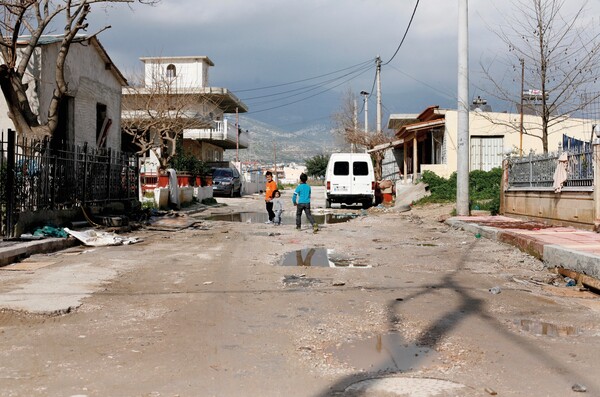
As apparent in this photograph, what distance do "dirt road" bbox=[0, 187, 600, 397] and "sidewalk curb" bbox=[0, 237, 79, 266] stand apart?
308 millimetres

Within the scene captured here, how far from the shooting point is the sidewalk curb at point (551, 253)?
8.06 metres

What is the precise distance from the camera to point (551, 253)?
9516 millimetres

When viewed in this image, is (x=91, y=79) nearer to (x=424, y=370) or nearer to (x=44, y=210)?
(x=44, y=210)

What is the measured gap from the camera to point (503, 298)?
7219 millimetres

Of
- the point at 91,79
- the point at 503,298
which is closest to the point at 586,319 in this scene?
the point at 503,298

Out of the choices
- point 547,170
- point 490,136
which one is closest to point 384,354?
point 547,170

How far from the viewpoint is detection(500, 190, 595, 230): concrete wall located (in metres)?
13.1

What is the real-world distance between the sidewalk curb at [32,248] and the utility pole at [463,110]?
11.7m

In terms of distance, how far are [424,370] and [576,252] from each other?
520 cm

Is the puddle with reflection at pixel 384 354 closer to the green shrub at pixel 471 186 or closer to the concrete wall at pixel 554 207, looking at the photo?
the concrete wall at pixel 554 207

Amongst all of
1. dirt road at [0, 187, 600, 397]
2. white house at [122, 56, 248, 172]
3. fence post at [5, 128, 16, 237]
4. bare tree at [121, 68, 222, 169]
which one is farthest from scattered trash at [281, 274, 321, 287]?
white house at [122, 56, 248, 172]

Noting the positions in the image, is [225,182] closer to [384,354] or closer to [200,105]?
[200,105]

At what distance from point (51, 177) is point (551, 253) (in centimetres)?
1022

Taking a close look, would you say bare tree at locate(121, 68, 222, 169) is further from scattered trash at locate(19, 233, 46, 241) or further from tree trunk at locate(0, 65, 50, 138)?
scattered trash at locate(19, 233, 46, 241)
